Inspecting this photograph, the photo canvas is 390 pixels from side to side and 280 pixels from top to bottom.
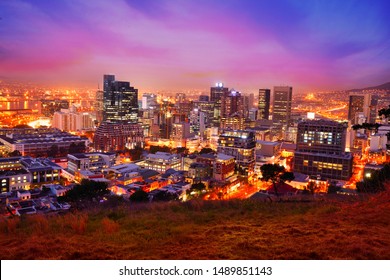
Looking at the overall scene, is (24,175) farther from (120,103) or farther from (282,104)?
(282,104)

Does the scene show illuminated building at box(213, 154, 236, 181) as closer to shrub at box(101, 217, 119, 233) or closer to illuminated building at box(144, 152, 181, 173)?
illuminated building at box(144, 152, 181, 173)

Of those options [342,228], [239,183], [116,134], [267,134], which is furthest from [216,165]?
[267,134]

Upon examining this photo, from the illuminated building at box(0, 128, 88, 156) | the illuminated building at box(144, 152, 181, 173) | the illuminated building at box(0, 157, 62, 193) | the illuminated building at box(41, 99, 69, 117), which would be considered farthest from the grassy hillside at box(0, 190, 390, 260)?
the illuminated building at box(41, 99, 69, 117)

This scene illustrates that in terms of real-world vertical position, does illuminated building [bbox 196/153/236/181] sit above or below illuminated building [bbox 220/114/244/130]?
below

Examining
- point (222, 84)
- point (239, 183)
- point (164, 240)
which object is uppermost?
point (222, 84)

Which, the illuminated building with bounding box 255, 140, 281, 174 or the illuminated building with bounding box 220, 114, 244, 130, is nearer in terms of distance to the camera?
the illuminated building with bounding box 255, 140, 281, 174
